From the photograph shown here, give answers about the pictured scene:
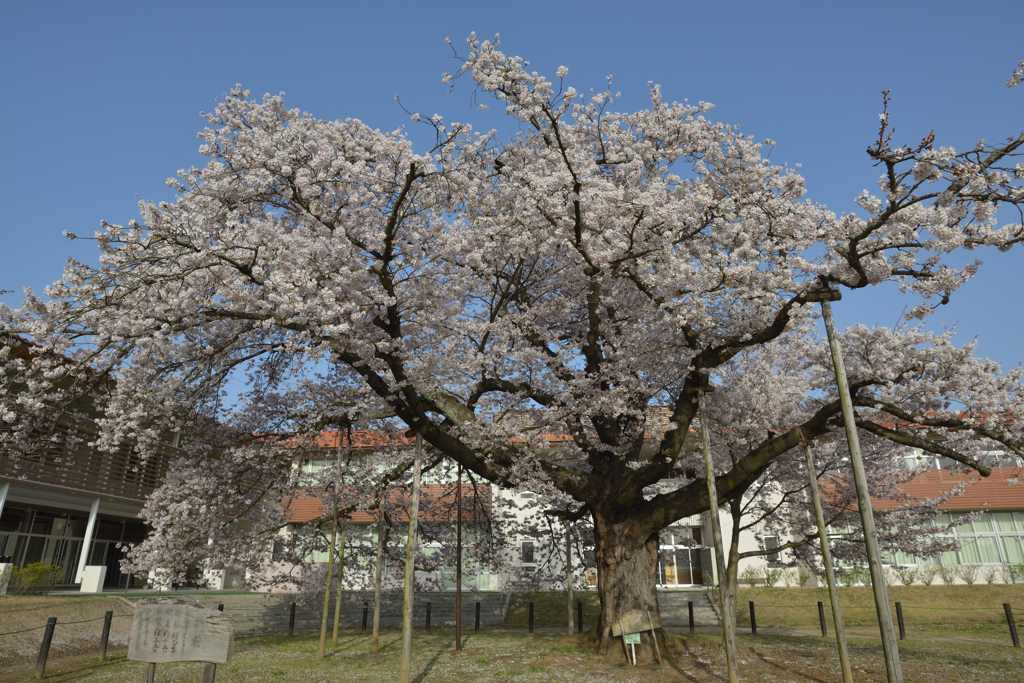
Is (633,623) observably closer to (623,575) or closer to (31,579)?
(623,575)

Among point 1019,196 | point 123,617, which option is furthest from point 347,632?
point 1019,196

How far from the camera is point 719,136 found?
13.8 metres

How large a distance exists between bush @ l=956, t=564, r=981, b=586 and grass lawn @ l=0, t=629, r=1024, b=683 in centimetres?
1497

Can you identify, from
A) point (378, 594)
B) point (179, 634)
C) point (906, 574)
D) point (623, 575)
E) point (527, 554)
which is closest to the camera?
point (179, 634)

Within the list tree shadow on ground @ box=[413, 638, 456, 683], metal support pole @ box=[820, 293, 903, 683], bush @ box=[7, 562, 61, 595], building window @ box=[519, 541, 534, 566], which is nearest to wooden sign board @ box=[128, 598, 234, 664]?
tree shadow on ground @ box=[413, 638, 456, 683]

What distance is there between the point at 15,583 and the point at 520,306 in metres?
16.1

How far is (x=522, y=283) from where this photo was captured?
1394 centimetres

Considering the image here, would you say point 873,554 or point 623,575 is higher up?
point 873,554

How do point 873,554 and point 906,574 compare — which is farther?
point 906,574

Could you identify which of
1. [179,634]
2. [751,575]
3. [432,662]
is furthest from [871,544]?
[751,575]

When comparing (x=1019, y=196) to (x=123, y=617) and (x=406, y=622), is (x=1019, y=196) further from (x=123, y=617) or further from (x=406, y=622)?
(x=123, y=617)

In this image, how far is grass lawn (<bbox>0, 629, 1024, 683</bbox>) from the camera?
991 cm

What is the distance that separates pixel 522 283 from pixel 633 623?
775 centimetres

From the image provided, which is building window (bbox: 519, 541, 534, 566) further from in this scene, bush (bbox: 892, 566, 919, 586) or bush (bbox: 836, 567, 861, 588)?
bush (bbox: 892, 566, 919, 586)
